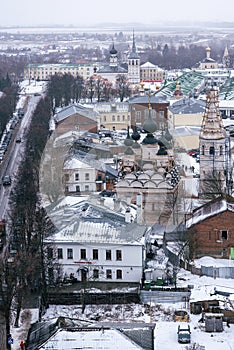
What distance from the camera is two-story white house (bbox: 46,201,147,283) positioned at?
14.0m

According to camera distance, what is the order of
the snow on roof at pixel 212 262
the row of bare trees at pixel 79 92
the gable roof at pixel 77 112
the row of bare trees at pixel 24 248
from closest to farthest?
the row of bare trees at pixel 24 248 < the snow on roof at pixel 212 262 < the gable roof at pixel 77 112 < the row of bare trees at pixel 79 92

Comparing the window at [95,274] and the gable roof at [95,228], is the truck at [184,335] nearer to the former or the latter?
the gable roof at [95,228]

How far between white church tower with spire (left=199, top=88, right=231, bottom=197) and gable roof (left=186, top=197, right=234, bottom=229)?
306cm

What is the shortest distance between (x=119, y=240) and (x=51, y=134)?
14.0 meters

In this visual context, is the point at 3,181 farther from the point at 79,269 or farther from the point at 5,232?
the point at 79,269

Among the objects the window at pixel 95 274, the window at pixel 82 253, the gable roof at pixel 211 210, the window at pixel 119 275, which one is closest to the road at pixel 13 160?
the window at pixel 82 253

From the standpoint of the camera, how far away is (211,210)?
1491 centimetres

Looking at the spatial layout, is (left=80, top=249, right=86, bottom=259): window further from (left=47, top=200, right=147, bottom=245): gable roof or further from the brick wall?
the brick wall

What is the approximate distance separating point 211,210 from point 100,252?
2.40 meters

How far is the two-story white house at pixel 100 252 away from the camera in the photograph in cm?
1397

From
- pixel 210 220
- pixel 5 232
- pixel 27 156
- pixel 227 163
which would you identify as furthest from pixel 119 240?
pixel 27 156

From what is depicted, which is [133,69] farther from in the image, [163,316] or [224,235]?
[163,316]

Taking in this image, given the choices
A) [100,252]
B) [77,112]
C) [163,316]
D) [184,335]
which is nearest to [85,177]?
[100,252]

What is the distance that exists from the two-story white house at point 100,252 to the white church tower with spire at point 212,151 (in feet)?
15.6
